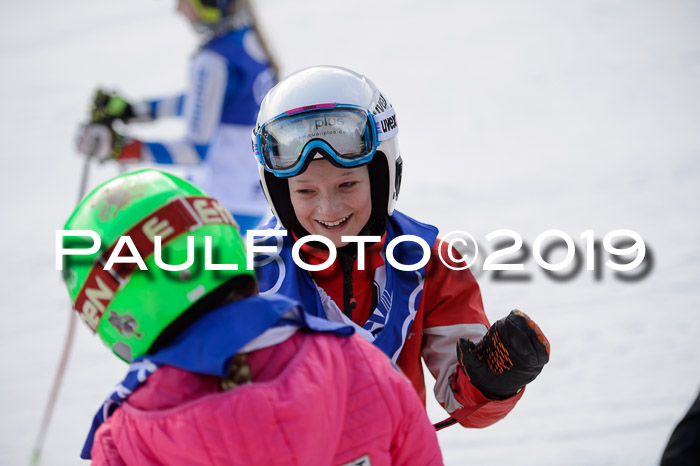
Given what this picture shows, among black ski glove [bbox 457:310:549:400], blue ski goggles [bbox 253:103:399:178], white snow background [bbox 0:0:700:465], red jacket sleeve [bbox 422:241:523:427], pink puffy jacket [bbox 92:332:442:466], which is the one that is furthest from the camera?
white snow background [bbox 0:0:700:465]

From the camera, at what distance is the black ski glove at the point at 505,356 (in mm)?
2148

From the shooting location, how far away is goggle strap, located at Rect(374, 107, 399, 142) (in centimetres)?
245

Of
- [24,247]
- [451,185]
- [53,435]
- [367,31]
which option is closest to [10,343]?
[53,435]

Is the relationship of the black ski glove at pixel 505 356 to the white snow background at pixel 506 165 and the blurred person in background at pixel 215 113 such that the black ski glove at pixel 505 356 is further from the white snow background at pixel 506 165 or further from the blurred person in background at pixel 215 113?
the blurred person in background at pixel 215 113

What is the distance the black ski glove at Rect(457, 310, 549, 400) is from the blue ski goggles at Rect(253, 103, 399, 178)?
646 mm

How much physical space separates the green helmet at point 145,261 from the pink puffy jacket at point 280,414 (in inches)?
5.0

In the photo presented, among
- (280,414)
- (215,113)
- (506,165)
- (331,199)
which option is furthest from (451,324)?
(506,165)

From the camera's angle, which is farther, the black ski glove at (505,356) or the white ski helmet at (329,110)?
the white ski helmet at (329,110)

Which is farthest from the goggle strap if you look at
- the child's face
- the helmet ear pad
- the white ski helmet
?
the helmet ear pad

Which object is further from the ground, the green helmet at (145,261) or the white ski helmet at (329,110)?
the white ski helmet at (329,110)

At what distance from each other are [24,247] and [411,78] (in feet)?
18.9

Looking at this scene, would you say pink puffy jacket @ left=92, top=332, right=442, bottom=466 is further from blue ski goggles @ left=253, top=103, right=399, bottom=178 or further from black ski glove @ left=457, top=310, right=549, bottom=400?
blue ski goggles @ left=253, top=103, right=399, bottom=178

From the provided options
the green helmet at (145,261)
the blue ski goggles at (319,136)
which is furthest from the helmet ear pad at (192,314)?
the blue ski goggles at (319,136)

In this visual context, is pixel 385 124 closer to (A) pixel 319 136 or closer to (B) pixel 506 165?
(A) pixel 319 136
